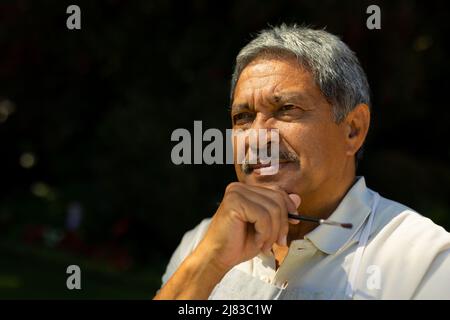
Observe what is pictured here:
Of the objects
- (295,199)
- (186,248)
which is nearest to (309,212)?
(295,199)

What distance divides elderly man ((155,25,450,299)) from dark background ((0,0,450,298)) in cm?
373

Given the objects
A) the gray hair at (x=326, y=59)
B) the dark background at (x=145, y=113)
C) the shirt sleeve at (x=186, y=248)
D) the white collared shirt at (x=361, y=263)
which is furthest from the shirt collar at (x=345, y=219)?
the dark background at (x=145, y=113)

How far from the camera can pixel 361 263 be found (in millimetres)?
2305

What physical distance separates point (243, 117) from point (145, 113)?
421cm

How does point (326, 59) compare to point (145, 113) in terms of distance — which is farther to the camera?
point (145, 113)

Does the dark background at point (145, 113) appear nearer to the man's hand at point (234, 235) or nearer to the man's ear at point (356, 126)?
the man's ear at point (356, 126)

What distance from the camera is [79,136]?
837cm

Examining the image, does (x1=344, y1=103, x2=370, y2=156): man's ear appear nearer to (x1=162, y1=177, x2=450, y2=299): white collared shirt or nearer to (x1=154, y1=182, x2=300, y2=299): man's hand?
(x1=162, y1=177, x2=450, y2=299): white collared shirt

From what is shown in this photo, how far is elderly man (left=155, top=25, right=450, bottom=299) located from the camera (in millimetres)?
2127

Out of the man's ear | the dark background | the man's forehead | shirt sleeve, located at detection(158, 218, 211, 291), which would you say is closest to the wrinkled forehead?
the man's forehead

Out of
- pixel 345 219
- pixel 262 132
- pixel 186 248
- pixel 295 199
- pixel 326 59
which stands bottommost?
pixel 186 248

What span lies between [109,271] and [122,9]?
9.13ft

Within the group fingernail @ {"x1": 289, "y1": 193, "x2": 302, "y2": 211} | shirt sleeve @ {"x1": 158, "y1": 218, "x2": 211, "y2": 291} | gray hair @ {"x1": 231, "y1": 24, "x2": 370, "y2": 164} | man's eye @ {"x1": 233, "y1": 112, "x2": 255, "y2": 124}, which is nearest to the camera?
fingernail @ {"x1": 289, "y1": 193, "x2": 302, "y2": 211}

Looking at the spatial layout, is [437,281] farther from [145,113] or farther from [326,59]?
[145,113]
